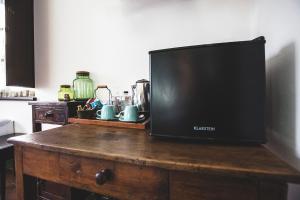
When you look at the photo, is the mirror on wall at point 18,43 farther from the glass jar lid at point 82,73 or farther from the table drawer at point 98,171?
the table drawer at point 98,171

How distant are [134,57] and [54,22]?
0.96 metres

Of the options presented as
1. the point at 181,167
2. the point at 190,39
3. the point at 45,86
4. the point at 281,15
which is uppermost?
the point at 190,39

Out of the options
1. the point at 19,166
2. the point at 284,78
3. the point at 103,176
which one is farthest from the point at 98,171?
the point at 284,78

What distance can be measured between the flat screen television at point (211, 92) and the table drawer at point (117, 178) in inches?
8.8

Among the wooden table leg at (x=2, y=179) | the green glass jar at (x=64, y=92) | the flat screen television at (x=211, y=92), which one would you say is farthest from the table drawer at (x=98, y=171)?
the wooden table leg at (x=2, y=179)

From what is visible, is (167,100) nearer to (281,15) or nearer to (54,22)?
(281,15)

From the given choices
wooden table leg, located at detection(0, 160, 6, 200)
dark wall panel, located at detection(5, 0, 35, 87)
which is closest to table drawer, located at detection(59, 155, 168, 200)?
wooden table leg, located at detection(0, 160, 6, 200)

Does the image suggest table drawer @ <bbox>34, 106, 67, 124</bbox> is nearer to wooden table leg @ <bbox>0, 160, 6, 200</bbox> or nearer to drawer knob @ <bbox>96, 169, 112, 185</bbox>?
wooden table leg @ <bbox>0, 160, 6, 200</bbox>

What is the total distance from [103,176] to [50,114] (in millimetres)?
917

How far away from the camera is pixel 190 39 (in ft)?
3.97

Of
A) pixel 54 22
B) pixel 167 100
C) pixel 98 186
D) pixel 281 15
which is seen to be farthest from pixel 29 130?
pixel 281 15

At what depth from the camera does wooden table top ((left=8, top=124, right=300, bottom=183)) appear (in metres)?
0.45

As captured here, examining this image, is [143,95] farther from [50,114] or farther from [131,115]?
[50,114]

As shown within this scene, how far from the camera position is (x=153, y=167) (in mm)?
534
